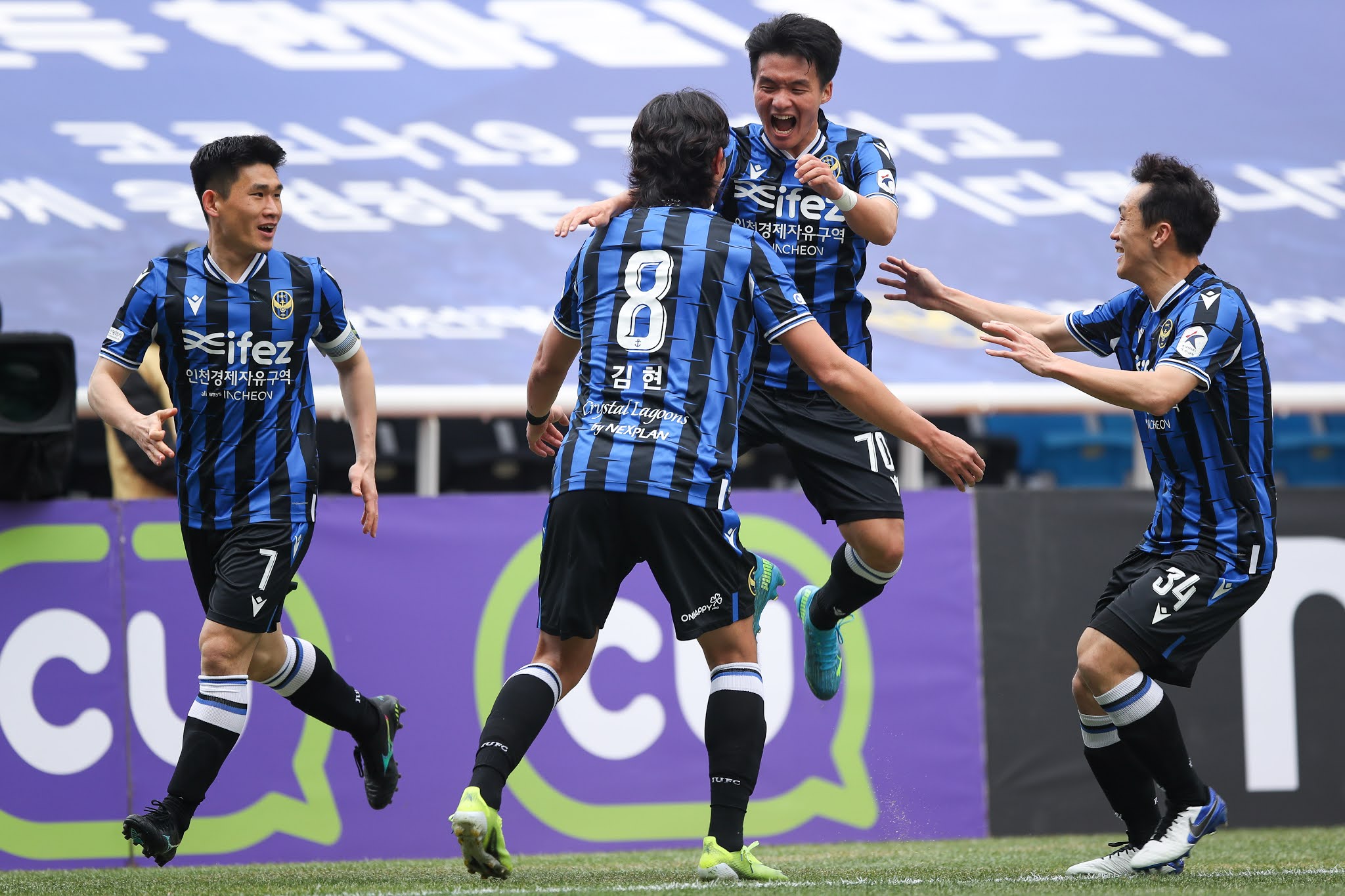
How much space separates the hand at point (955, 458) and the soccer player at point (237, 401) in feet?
6.83

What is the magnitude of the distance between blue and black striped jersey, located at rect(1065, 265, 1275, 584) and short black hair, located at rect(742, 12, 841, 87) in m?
1.37

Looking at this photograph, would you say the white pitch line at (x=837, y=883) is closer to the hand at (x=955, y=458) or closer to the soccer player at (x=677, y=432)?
the soccer player at (x=677, y=432)

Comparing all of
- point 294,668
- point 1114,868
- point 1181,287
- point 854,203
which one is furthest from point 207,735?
point 1181,287

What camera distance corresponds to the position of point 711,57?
8.41m

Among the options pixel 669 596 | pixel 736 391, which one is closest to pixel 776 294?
pixel 736 391

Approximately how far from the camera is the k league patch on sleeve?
4633mm

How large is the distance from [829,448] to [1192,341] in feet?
4.16

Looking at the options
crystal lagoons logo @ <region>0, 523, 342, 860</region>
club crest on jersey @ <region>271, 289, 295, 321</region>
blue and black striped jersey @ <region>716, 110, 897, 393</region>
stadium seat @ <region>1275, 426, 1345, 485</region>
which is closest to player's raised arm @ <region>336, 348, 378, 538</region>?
club crest on jersey @ <region>271, 289, 295, 321</region>

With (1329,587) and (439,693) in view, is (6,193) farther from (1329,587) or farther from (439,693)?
(1329,587)

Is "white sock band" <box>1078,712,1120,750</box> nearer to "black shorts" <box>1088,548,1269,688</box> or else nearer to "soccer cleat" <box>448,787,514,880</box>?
"black shorts" <box>1088,548,1269,688</box>

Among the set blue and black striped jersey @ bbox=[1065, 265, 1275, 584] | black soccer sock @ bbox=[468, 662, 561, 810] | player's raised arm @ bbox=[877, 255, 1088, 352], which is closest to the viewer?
black soccer sock @ bbox=[468, 662, 561, 810]

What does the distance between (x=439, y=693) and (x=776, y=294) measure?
10.3 feet

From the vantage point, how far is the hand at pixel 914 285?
18.0 ft

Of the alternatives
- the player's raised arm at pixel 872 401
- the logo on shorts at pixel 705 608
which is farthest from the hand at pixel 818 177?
the logo on shorts at pixel 705 608
